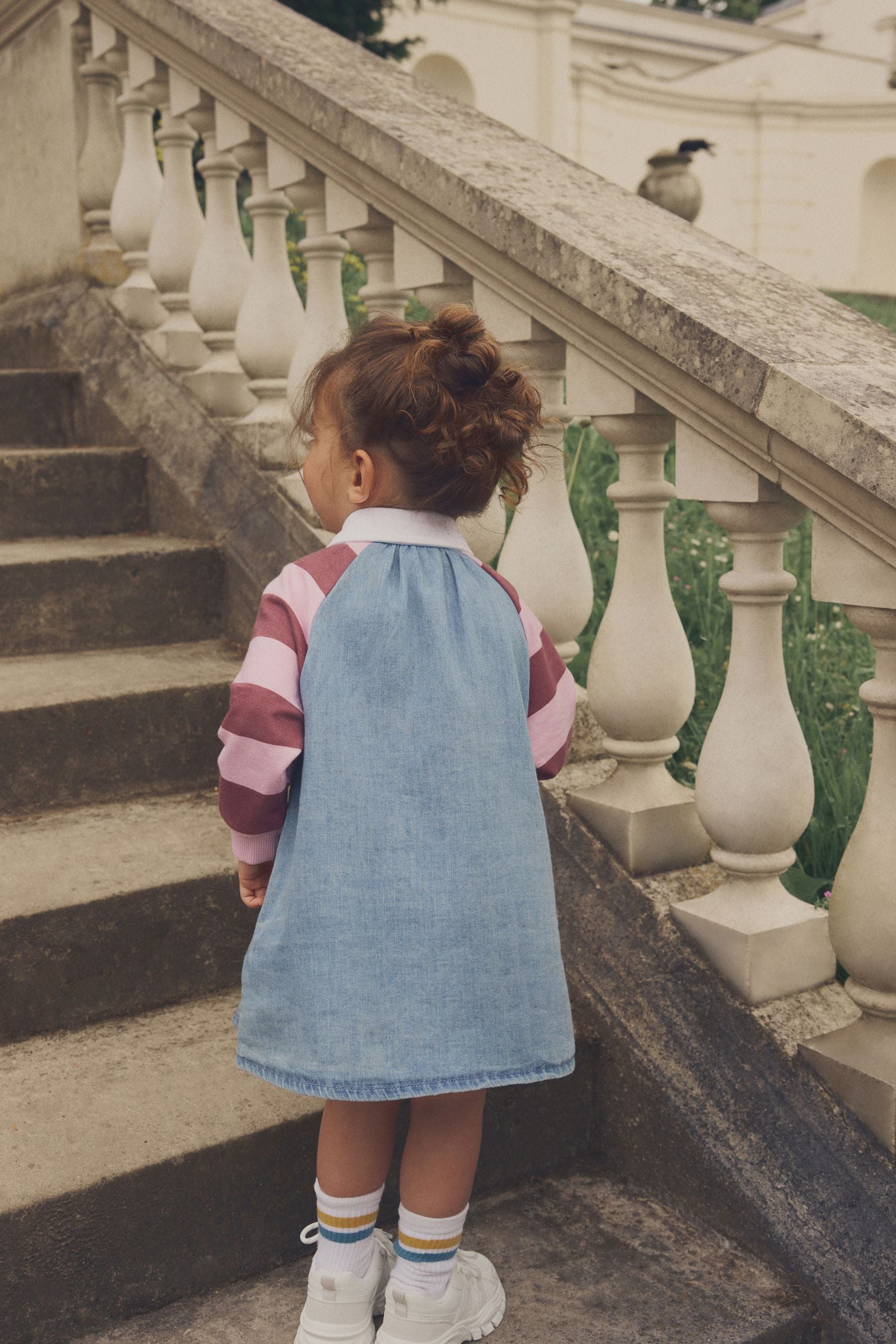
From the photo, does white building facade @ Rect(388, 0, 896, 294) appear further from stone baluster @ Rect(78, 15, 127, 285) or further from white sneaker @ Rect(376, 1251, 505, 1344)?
white sneaker @ Rect(376, 1251, 505, 1344)

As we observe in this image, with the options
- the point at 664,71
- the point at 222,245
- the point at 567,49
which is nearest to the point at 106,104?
the point at 222,245

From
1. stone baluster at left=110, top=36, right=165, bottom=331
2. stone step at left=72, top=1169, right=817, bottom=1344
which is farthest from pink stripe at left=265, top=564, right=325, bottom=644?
stone baluster at left=110, top=36, right=165, bottom=331

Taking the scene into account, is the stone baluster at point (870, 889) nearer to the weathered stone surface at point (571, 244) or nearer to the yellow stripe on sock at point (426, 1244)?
the weathered stone surface at point (571, 244)

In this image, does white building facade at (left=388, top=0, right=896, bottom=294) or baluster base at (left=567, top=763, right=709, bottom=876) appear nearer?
baluster base at (left=567, top=763, right=709, bottom=876)

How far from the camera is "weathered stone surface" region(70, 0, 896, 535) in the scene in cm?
153

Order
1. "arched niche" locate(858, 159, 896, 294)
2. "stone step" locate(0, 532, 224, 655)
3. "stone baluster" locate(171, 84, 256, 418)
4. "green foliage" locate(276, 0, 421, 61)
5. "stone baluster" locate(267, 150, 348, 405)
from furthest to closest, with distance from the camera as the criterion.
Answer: "arched niche" locate(858, 159, 896, 294) → "green foliage" locate(276, 0, 421, 61) → "stone baluster" locate(171, 84, 256, 418) → "stone step" locate(0, 532, 224, 655) → "stone baluster" locate(267, 150, 348, 405)

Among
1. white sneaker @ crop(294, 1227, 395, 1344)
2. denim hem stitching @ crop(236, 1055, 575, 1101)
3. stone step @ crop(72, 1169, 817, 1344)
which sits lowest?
stone step @ crop(72, 1169, 817, 1344)

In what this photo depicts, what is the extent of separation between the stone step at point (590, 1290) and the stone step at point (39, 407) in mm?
2187

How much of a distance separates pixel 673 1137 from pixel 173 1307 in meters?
0.73

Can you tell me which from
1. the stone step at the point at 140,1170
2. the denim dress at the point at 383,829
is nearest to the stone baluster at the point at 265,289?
the denim dress at the point at 383,829

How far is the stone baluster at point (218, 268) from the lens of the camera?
2732 millimetres

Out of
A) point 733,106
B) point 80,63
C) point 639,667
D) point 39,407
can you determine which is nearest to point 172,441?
point 39,407

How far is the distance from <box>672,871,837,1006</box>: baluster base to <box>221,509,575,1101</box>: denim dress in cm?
38

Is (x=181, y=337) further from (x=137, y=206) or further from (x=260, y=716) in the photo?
(x=260, y=716)
